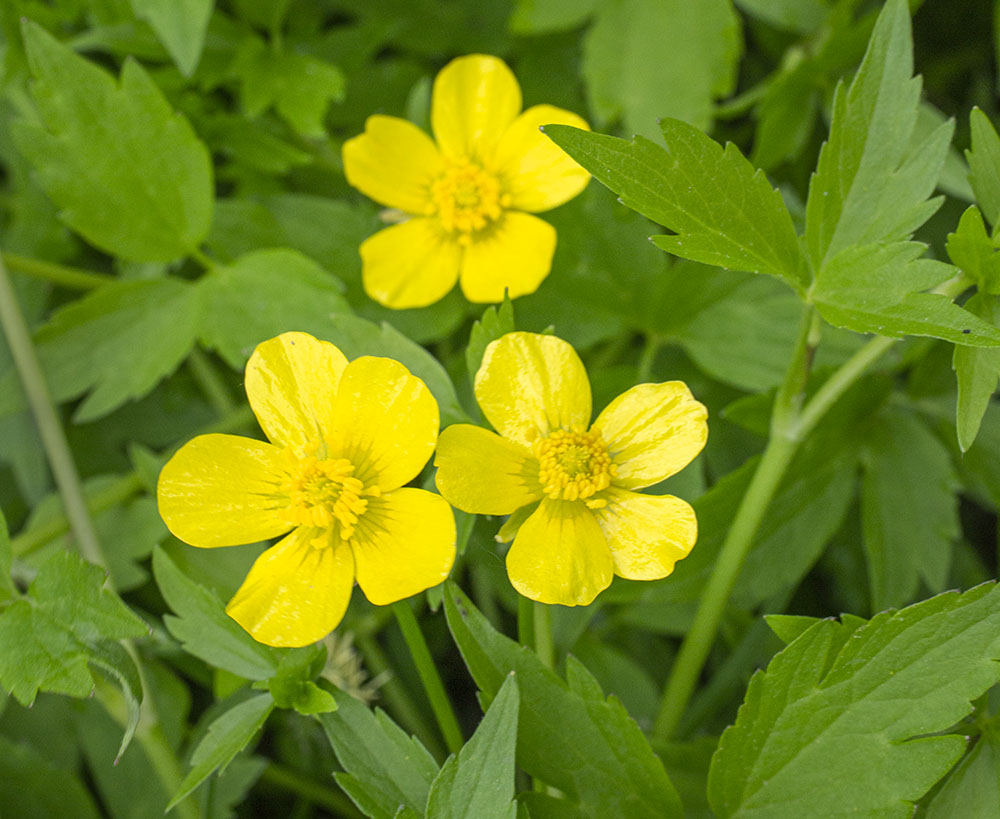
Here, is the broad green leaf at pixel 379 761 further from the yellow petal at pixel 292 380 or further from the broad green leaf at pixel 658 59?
the broad green leaf at pixel 658 59

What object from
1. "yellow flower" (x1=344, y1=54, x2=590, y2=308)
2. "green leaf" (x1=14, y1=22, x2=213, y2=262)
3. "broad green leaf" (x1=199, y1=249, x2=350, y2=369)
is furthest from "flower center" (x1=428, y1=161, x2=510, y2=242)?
"green leaf" (x1=14, y1=22, x2=213, y2=262)

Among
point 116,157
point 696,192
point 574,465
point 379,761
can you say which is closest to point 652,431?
point 574,465

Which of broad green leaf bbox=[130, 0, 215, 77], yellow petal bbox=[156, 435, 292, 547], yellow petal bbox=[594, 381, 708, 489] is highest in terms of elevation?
broad green leaf bbox=[130, 0, 215, 77]

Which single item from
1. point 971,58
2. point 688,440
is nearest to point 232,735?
point 688,440

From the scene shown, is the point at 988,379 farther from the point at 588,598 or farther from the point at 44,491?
the point at 44,491

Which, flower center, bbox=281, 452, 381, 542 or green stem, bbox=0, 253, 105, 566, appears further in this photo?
green stem, bbox=0, 253, 105, 566

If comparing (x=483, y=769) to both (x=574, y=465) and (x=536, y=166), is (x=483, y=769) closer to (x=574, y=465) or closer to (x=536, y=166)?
(x=574, y=465)

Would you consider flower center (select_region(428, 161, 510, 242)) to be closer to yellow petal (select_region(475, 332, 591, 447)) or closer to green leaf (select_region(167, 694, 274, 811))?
yellow petal (select_region(475, 332, 591, 447))
